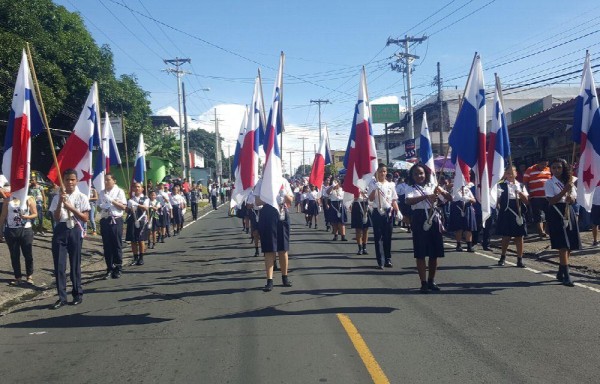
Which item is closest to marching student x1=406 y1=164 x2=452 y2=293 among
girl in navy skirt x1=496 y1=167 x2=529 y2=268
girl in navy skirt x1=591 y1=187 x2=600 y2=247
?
girl in navy skirt x1=496 y1=167 x2=529 y2=268

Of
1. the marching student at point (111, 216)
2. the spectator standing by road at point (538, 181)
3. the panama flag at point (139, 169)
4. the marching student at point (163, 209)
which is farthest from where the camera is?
the marching student at point (163, 209)

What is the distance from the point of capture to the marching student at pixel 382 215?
33.2 feet

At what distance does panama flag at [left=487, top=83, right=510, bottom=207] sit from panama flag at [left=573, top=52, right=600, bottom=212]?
106cm

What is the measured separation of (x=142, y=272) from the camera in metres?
10.8

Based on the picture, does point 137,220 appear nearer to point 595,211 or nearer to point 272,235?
point 272,235

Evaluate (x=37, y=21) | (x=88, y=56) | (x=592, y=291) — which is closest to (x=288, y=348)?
(x=592, y=291)

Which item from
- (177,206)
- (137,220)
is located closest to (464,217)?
(137,220)

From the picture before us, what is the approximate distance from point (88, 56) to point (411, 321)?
817 inches

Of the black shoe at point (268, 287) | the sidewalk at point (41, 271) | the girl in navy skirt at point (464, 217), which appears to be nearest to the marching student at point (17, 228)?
the sidewalk at point (41, 271)

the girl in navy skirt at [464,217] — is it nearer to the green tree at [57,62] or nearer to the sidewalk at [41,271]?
the sidewalk at [41,271]

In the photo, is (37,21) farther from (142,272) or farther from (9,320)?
(9,320)

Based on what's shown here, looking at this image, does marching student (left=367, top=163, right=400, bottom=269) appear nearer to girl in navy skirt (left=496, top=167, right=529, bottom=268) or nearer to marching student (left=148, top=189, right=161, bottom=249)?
girl in navy skirt (left=496, top=167, right=529, bottom=268)

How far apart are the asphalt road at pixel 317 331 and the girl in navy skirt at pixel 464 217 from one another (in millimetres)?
2420

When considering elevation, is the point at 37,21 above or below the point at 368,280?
above
